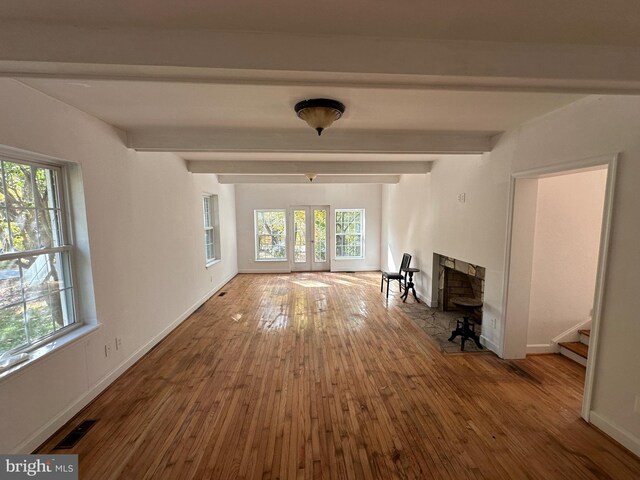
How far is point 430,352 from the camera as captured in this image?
3.24m

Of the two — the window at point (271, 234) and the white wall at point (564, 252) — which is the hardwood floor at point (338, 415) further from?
the window at point (271, 234)

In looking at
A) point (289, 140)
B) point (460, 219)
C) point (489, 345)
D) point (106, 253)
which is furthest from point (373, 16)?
point (489, 345)

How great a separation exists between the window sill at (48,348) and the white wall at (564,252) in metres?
4.40

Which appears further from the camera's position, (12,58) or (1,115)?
(1,115)

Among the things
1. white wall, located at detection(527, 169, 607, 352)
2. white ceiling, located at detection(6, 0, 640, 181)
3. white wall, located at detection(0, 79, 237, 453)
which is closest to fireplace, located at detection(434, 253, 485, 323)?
white wall, located at detection(527, 169, 607, 352)

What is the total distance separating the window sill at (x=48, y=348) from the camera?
5.62 ft

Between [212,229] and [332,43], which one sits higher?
[332,43]

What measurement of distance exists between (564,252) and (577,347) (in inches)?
41.8

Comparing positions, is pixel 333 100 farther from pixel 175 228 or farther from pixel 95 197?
pixel 175 228

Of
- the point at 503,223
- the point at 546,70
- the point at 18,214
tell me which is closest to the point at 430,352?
the point at 503,223

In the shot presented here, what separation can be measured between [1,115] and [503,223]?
4.14 meters

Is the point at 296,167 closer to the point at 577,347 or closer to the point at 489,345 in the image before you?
the point at 489,345

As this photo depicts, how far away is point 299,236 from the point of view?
309 inches

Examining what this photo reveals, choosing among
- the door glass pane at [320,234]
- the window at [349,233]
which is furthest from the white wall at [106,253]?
the window at [349,233]
